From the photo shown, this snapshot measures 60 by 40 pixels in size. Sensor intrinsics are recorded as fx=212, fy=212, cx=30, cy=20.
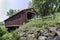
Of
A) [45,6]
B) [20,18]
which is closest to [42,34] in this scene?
[20,18]

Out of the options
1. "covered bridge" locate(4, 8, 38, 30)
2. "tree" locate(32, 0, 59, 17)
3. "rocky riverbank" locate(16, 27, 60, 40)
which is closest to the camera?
"rocky riverbank" locate(16, 27, 60, 40)

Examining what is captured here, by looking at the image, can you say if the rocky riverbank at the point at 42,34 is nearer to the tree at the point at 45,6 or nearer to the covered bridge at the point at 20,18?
the covered bridge at the point at 20,18

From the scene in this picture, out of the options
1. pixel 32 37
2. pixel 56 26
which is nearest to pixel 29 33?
pixel 32 37

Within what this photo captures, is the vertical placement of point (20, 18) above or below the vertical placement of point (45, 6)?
below

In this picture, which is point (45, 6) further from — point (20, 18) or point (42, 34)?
point (42, 34)

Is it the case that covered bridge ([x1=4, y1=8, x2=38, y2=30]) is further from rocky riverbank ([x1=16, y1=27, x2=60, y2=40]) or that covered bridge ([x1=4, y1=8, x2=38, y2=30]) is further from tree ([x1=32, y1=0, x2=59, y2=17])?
rocky riverbank ([x1=16, y1=27, x2=60, y2=40])

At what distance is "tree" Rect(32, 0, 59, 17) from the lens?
78.7 ft

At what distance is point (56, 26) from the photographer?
11.6m

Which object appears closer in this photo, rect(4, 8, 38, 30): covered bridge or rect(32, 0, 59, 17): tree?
rect(4, 8, 38, 30): covered bridge

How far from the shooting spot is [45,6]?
81.5 feet

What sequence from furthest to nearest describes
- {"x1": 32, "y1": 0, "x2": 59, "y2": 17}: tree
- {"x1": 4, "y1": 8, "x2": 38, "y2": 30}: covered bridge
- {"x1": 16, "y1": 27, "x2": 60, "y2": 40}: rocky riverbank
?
{"x1": 32, "y1": 0, "x2": 59, "y2": 17}: tree < {"x1": 4, "y1": 8, "x2": 38, "y2": 30}: covered bridge < {"x1": 16, "y1": 27, "x2": 60, "y2": 40}: rocky riverbank

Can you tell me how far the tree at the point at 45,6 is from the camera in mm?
23984

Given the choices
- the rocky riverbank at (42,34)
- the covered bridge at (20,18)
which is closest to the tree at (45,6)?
the covered bridge at (20,18)

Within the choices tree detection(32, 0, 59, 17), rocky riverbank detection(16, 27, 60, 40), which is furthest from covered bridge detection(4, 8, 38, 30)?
rocky riverbank detection(16, 27, 60, 40)
